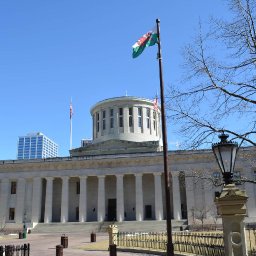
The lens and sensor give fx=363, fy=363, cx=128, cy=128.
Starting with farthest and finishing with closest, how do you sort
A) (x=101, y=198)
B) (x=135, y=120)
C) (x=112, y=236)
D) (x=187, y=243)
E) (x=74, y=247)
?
(x=135, y=120)
(x=101, y=198)
(x=74, y=247)
(x=112, y=236)
(x=187, y=243)

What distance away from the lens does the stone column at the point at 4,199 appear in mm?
60500

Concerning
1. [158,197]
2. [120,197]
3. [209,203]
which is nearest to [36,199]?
[120,197]

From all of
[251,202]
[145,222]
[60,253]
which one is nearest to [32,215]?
[145,222]

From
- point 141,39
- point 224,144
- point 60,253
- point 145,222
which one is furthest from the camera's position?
point 145,222

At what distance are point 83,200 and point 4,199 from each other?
13937 millimetres

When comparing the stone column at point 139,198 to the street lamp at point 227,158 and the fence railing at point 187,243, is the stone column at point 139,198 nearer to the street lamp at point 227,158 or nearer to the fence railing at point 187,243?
the fence railing at point 187,243

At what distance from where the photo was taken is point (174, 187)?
184 feet

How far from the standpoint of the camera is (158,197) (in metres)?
56.2

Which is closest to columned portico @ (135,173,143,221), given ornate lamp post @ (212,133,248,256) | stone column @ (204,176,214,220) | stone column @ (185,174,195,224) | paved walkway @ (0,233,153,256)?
stone column @ (185,174,195,224)

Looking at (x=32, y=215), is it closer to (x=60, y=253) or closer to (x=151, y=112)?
(x=151, y=112)

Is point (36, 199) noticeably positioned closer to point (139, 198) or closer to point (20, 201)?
point (20, 201)

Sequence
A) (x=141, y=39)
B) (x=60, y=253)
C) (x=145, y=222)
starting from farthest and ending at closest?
(x=145, y=222) < (x=141, y=39) < (x=60, y=253)

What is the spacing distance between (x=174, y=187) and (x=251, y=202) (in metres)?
11.5

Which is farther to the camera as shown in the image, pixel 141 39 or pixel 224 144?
pixel 141 39
